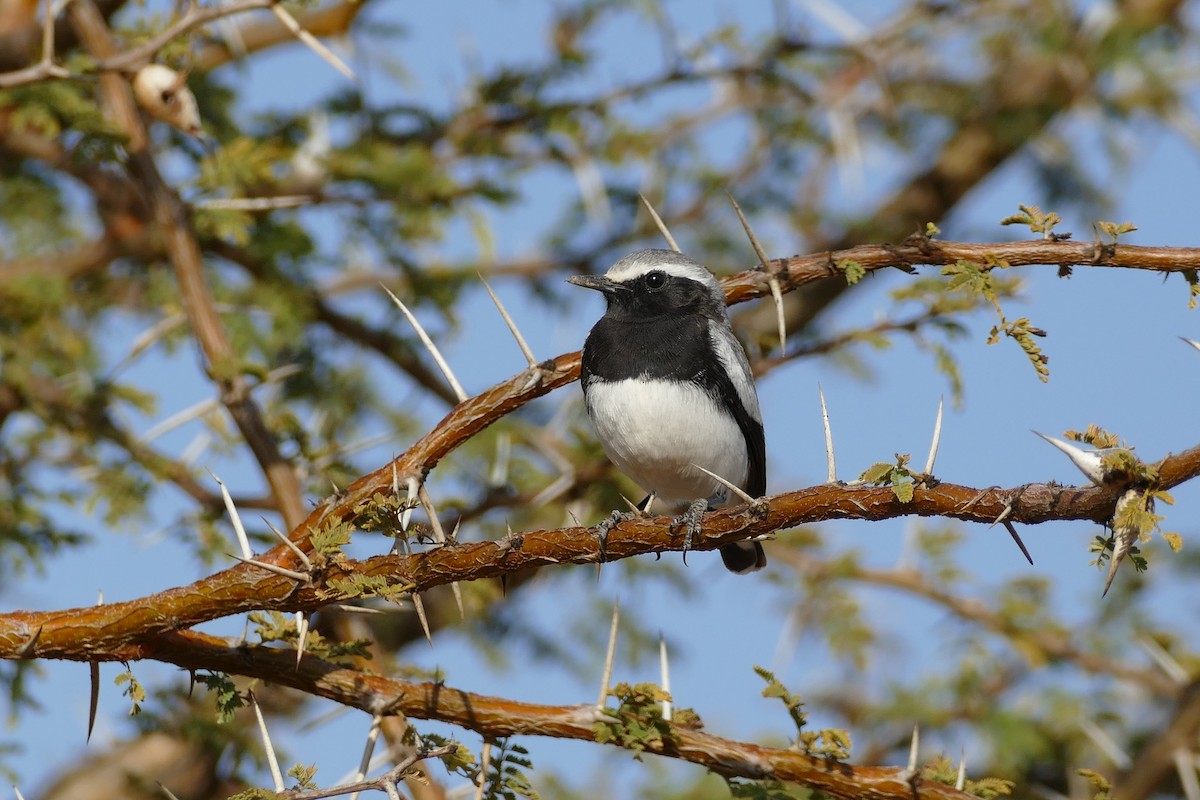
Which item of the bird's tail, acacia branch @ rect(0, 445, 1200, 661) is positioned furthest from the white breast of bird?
acacia branch @ rect(0, 445, 1200, 661)

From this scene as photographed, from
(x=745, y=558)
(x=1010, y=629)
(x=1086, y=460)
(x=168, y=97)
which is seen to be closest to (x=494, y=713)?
(x=1086, y=460)

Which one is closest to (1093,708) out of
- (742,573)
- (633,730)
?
(742,573)

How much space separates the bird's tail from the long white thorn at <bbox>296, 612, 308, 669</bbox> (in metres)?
3.19

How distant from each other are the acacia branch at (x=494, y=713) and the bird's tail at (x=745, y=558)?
2.77 meters

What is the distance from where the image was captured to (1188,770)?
5.93 m

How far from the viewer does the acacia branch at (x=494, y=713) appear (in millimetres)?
4070

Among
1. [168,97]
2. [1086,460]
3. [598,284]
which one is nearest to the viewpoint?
[1086,460]

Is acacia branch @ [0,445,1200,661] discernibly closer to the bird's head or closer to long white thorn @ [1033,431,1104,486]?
long white thorn @ [1033,431,1104,486]

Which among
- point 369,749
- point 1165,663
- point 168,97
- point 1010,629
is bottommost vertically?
point 369,749

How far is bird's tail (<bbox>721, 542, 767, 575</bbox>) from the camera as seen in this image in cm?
693

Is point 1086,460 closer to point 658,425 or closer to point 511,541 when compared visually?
point 511,541

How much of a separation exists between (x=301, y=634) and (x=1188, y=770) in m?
4.11

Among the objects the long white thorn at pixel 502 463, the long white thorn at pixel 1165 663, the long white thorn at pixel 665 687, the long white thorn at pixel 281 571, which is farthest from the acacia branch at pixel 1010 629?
the long white thorn at pixel 281 571

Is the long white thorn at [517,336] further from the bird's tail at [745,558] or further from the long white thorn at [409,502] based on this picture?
the bird's tail at [745,558]
